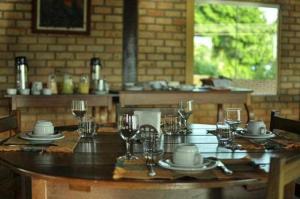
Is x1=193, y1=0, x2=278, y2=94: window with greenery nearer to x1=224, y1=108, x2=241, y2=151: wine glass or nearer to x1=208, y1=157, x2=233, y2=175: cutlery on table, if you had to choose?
x1=224, y1=108, x2=241, y2=151: wine glass

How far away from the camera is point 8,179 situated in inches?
88.2

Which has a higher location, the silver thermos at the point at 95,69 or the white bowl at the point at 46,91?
the silver thermos at the point at 95,69

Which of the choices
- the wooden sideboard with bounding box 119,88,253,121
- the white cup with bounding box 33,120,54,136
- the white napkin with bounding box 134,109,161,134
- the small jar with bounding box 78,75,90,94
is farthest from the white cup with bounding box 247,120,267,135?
the small jar with bounding box 78,75,90,94

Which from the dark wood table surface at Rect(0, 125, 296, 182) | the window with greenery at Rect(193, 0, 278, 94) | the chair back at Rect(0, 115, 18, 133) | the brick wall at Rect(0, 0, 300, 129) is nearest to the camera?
the dark wood table surface at Rect(0, 125, 296, 182)

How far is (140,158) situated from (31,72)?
2.80 meters

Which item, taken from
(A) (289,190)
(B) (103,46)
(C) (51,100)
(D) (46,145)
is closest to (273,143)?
(A) (289,190)

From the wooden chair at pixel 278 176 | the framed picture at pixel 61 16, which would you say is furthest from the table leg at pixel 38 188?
the framed picture at pixel 61 16

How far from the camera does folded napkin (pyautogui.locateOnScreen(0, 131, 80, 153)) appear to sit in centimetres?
180

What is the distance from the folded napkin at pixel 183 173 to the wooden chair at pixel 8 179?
800mm

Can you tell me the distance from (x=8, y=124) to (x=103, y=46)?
7.18 ft

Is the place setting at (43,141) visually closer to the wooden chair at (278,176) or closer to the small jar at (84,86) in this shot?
the wooden chair at (278,176)

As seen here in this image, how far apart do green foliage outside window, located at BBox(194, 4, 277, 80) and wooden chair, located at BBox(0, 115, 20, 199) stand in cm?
284

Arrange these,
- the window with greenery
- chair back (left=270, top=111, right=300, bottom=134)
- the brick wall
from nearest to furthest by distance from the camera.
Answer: chair back (left=270, top=111, right=300, bottom=134) < the brick wall < the window with greenery

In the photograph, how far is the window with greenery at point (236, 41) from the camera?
484 centimetres
